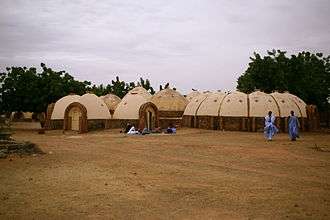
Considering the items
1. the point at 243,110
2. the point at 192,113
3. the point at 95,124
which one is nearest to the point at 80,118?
the point at 95,124

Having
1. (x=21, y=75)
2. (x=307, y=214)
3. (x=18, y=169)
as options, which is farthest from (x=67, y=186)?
(x=21, y=75)

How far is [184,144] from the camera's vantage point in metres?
18.1

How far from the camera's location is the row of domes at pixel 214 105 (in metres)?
27.8

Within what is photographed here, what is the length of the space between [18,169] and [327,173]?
30.9ft

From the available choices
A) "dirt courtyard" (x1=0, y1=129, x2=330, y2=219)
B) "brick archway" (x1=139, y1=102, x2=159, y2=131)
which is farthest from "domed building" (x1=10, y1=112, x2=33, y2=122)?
"dirt courtyard" (x1=0, y1=129, x2=330, y2=219)

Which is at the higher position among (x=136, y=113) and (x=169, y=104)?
(x=169, y=104)

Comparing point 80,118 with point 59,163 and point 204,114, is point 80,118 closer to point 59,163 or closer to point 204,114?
point 204,114

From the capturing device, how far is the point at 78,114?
1159 inches

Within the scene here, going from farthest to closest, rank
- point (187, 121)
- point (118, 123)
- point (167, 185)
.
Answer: point (118, 123), point (187, 121), point (167, 185)

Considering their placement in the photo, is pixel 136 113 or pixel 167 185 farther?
pixel 136 113

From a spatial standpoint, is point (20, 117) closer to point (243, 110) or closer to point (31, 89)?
point (31, 89)

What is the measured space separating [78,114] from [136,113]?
510 cm

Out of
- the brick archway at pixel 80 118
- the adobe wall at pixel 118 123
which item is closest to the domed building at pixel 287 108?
the adobe wall at pixel 118 123

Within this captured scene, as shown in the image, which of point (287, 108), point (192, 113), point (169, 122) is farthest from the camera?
point (169, 122)
